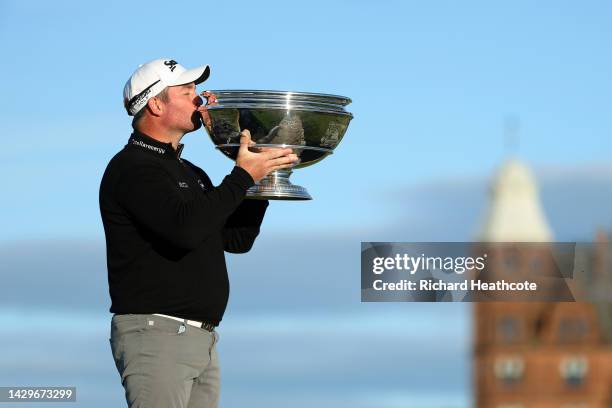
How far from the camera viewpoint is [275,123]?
5961mm

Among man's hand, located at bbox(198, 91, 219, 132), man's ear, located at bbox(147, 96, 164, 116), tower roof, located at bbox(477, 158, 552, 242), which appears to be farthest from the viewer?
tower roof, located at bbox(477, 158, 552, 242)

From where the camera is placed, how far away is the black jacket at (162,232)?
205 inches

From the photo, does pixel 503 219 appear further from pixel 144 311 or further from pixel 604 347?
pixel 144 311

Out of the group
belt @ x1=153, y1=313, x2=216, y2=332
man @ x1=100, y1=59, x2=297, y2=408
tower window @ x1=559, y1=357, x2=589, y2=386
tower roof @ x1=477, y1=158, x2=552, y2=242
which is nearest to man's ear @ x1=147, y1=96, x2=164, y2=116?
→ man @ x1=100, y1=59, x2=297, y2=408

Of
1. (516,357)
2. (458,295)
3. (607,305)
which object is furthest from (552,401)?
(458,295)

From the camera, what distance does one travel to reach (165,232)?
5.21 metres

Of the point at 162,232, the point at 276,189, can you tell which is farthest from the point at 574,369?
the point at 162,232

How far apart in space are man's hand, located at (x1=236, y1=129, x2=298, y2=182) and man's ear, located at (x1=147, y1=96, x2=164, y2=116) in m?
0.37

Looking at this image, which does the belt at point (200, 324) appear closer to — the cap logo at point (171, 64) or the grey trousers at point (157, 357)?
the grey trousers at point (157, 357)

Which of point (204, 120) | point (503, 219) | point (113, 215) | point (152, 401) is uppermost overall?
point (503, 219)

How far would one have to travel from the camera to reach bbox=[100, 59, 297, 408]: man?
17.3ft

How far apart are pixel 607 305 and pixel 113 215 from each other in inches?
3423

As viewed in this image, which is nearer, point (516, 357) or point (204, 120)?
point (204, 120)

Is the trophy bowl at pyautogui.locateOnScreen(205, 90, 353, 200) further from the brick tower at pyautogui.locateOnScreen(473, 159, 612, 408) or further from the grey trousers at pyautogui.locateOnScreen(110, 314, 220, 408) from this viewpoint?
the brick tower at pyautogui.locateOnScreen(473, 159, 612, 408)
